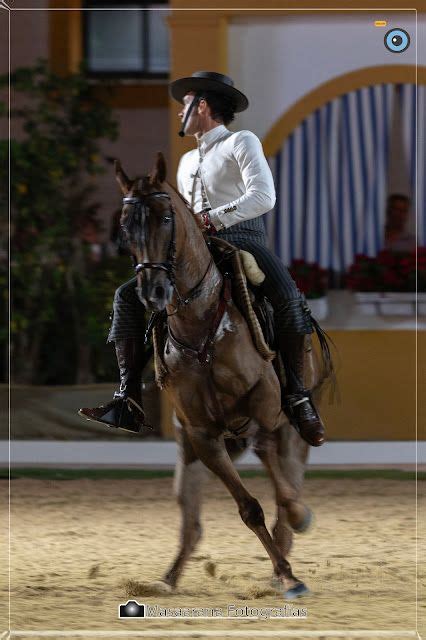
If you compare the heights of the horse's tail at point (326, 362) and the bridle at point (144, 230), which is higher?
the bridle at point (144, 230)

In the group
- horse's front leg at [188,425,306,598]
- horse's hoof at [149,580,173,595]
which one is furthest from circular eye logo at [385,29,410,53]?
horse's hoof at [149,580,173,595]

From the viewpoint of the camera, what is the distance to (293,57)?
972 centimetres

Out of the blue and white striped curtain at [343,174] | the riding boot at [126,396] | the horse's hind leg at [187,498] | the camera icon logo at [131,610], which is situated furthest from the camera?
the blue and white striped curtain at [343,174]

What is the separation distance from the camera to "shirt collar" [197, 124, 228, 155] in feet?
17.7

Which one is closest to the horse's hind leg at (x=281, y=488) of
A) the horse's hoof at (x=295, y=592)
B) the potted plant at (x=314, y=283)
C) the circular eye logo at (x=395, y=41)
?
the horse's hoof at (x=295, y=592)

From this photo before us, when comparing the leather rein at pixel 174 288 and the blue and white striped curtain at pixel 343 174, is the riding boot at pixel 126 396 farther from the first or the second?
the blue and white striped curtain at pixel 343 174

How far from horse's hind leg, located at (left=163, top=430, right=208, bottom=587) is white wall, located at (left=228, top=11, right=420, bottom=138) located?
14.1 feet

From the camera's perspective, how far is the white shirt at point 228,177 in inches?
207

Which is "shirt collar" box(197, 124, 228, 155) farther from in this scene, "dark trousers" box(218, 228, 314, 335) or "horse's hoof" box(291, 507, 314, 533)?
"horse's hoof" box(291, 507, 314, 533)

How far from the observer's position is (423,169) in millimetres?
9844

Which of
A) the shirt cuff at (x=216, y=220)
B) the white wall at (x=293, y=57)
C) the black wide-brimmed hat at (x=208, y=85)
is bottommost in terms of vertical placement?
the shirt cuff at (x=216, y=220)

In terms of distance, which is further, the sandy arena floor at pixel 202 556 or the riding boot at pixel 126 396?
the riding boot at pixel 126 396

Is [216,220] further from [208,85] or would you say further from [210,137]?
[208,85]

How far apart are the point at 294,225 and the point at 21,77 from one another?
285cm
